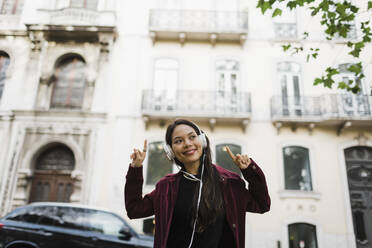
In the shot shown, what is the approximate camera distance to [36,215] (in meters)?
6.72

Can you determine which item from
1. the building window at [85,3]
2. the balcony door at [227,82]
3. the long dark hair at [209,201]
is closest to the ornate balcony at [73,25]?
the building window at [85,3]

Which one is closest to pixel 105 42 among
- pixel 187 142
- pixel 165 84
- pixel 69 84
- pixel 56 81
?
pixel 69 84

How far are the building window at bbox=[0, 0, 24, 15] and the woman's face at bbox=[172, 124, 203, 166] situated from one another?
1485cm

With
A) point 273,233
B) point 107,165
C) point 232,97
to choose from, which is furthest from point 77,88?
point 273,233

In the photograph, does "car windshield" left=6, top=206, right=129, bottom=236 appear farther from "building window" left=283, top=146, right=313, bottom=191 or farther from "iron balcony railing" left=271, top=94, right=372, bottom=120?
"iron balcony railing" left=271, top=94, right=372, bottom=120

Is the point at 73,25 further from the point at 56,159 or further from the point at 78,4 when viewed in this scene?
the point at 56,159

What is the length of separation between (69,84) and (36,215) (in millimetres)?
7077

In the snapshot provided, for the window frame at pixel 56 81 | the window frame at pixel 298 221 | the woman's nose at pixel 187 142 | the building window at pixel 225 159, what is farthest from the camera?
the window frame at pixel 56 81

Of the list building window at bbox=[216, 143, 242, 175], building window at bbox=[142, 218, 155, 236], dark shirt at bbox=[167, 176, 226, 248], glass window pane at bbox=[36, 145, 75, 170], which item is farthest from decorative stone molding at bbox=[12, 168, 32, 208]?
dark shirt at bbox=[167, 176, 226, 248]

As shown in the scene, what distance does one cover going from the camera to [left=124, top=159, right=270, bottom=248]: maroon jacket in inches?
77.5

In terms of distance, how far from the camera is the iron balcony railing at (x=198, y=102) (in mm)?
11320

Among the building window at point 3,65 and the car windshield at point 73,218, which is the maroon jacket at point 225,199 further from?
the building window at point 3,65

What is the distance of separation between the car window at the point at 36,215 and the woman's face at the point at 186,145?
19.6 feet

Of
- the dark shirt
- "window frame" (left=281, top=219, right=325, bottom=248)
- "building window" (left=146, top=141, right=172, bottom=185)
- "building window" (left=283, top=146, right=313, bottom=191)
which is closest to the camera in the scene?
the dark shirt
